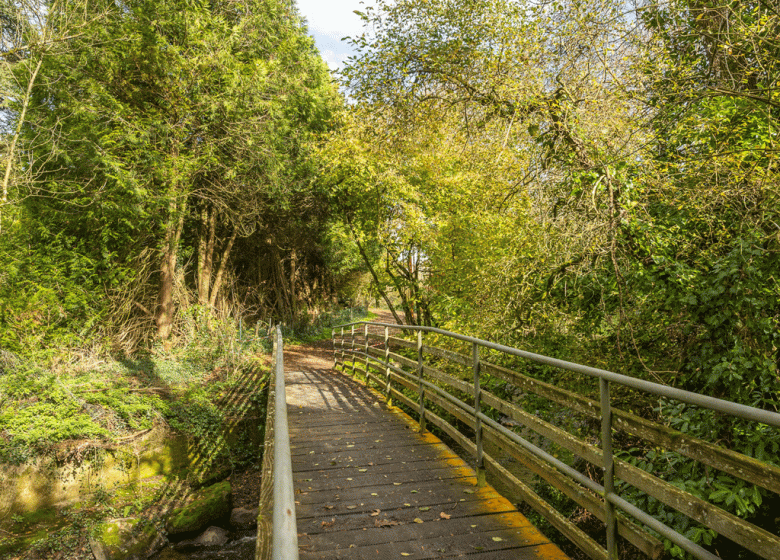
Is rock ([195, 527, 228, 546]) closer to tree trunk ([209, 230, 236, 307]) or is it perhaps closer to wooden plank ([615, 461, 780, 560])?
wooden plank ([615, 461, 780, 560])

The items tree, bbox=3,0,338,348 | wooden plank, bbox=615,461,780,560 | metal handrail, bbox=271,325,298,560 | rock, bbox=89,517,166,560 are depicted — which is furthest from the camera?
tree, bbox=3,0,338,348

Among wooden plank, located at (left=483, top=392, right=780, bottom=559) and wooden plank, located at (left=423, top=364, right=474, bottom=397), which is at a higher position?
→ wooden plank, located at (left=423, top=364, right=474, bottom=397)

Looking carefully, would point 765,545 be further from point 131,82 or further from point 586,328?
point 131,82

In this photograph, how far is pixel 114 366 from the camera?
1092 cm

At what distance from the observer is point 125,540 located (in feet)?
23.9

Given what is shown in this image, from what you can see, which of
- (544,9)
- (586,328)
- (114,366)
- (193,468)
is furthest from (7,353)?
(544,9)

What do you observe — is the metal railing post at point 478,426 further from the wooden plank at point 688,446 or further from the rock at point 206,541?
the rock at point 206,541

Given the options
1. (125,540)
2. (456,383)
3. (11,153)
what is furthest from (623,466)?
(11,153)

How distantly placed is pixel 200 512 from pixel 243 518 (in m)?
0.76

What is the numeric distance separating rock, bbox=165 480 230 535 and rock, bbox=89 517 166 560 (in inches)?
10.8

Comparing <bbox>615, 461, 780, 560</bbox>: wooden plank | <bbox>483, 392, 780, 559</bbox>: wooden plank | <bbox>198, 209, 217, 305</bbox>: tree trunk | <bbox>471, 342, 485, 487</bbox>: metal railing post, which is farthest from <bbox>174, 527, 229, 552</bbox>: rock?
<bbox>198, 209, 217, 305</bbox>: tree trunk

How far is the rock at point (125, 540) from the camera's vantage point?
23.0ft

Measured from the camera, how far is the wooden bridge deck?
313 centimetres

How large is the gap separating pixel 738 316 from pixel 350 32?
6884 millimetres
